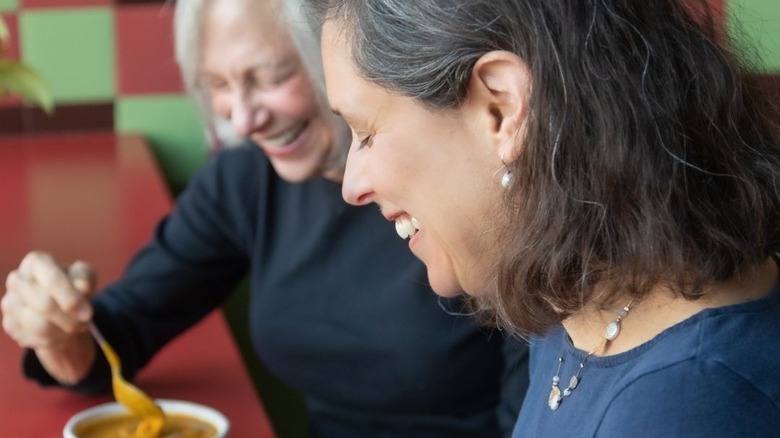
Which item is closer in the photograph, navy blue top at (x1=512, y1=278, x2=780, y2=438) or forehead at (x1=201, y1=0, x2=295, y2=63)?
navy blue top at (x1=512, y1=278, x2=780, y2=438)

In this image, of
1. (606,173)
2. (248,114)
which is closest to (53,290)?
(248,114)

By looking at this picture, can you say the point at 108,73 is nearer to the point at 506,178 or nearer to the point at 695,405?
the point at 506,178

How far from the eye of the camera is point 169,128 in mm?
2334

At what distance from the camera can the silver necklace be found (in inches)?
32.2

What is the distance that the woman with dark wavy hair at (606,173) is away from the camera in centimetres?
74

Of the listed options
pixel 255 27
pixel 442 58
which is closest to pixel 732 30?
pixel 442 58

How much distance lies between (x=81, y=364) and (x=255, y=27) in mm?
441

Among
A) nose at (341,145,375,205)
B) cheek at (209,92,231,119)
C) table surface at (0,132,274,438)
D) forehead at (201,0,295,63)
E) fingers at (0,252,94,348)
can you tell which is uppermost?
nose at (341,145,375,205)

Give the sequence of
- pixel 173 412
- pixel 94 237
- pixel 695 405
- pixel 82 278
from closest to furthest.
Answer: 1. pixel 695 405
2. pixel 173 412
3. pixel 82 278
4. pixel 94 237

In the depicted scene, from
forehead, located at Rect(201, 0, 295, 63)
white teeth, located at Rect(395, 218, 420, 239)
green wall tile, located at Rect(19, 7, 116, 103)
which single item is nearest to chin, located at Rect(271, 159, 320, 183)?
forehead, located at Rect(201, 0, 295, 63)

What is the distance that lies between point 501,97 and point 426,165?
0.08 meters

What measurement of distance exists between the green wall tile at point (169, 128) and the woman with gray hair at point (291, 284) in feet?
2.51

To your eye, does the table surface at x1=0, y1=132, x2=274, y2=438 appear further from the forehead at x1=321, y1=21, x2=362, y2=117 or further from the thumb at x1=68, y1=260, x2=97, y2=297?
the forehead at x1=321, y1=21, x2=362, y2=117

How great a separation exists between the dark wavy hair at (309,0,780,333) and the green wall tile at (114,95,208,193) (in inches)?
62.2
